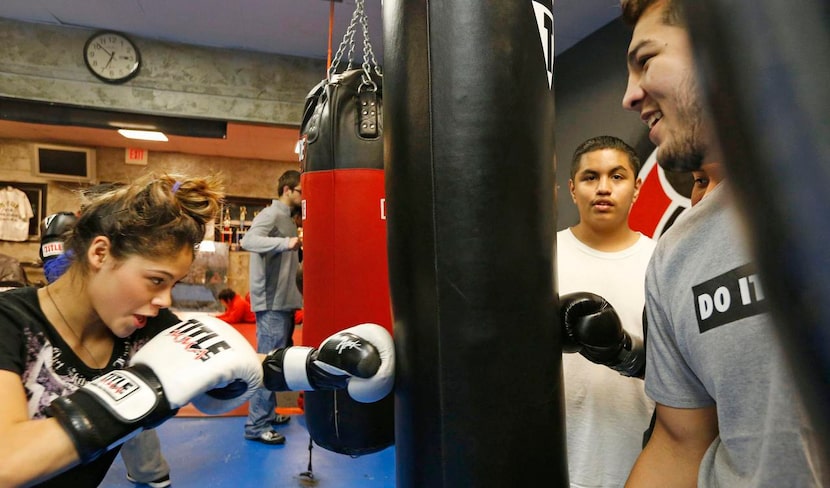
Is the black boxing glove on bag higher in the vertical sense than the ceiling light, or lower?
lower

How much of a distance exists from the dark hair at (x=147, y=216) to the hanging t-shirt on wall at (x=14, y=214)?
8.28 meters

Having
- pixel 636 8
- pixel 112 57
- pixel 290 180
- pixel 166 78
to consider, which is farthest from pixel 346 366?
pixel 112 57

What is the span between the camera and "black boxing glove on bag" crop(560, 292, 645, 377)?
1052mm

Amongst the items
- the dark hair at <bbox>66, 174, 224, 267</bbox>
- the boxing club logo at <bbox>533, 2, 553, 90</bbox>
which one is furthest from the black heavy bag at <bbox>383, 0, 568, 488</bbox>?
the dark hair at <bbox>66, 174, 224, 267</bbox>

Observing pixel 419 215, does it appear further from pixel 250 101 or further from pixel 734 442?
pixel 250 101

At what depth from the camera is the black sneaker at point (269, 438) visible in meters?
3.50

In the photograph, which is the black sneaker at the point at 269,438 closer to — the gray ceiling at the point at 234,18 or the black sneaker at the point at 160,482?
the black sneaker at the point at 160,482

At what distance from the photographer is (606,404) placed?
1.54m

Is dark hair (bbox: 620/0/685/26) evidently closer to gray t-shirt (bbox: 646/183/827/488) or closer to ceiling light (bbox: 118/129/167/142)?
gray t-shirt (bbox: 646/183/827/488)

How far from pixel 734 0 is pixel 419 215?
2.46 feet

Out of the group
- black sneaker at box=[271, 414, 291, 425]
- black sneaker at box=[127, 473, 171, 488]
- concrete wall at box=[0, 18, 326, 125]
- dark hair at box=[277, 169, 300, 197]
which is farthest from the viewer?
concrete wall at box=[0, 18, 326, 125]

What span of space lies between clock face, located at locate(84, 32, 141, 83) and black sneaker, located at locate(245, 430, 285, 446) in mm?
3096

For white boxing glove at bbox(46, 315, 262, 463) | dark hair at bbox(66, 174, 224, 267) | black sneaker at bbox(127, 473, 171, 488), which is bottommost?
black sneaker at bbox(127, 473, 171, 488)

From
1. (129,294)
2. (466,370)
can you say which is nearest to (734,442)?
(466,370)
